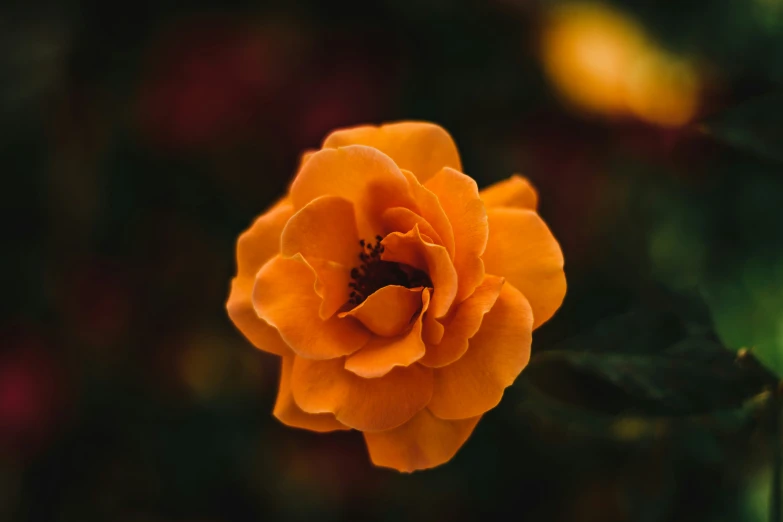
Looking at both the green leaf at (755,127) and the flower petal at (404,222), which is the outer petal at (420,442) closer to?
the flower petal at (404,222)

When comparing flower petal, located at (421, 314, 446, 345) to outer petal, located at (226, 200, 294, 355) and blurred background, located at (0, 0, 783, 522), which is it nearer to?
outer petal, located at (226, 200, 294, 355)

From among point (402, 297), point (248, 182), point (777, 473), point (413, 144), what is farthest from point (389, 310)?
point (248, 182)

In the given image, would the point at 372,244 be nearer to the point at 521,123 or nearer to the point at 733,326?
the point at 733,326

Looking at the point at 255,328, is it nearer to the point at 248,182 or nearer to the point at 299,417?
the point at 299,417

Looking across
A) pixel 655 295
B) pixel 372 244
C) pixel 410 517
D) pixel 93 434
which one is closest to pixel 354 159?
pixel 372 244

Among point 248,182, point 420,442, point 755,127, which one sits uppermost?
point 248,182

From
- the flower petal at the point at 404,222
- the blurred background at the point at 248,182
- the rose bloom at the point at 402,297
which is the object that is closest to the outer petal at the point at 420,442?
the rose bloom at the point at 402,297
